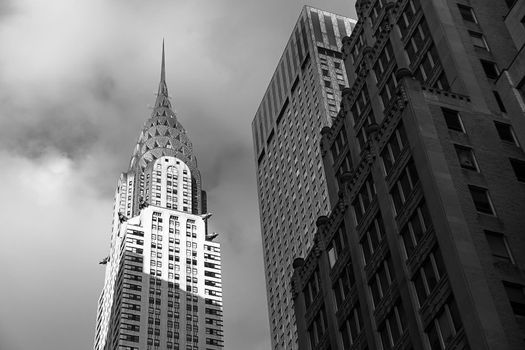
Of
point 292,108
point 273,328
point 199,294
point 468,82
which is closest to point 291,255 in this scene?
point 273,328

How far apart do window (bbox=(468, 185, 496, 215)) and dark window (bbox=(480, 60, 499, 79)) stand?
11.6m

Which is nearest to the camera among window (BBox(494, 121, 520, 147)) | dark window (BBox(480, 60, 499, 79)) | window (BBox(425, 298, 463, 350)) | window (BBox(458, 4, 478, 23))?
window (BBox(425, 298, 463, 350))

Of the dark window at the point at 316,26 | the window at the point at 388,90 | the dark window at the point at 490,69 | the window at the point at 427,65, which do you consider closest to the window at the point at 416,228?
the dark window at the point at 490,69

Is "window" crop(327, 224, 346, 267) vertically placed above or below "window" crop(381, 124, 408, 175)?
below

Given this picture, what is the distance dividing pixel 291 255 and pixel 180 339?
51.2m

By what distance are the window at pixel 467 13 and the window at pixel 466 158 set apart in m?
14.1

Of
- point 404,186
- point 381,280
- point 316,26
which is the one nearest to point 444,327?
point 381,280

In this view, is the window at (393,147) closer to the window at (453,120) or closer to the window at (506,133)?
the window at (453,120)

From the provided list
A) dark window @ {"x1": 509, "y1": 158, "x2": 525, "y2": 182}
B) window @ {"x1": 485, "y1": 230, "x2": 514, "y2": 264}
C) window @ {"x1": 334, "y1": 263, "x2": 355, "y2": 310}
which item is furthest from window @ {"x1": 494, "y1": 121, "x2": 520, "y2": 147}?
window @ {"x1": 334, "y1": 263, "x2": 355, "y2": 310}

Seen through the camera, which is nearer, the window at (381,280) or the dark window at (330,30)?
the window at (381,280)

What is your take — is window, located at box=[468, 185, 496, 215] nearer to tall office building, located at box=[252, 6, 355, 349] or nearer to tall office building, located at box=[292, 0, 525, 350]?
tall office building, located at box=[292, 0, 525, 350]

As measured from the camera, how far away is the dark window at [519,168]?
56500mm

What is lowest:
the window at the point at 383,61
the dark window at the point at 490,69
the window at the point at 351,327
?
the window at the point at 351,327

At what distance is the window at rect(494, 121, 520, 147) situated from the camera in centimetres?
5877
